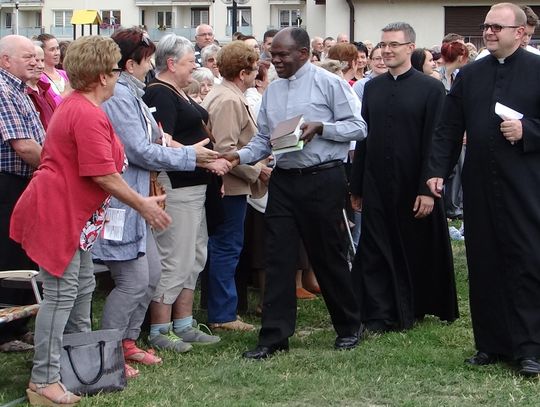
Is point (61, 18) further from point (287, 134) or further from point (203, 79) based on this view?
point (287, 134)

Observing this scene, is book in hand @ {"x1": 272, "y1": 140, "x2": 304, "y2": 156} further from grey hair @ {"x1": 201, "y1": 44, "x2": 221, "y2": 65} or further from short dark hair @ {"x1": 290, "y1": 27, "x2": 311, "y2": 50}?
grey hair @ {"x1": 201, "y1": 44, "x2": 221, "y2": 65}

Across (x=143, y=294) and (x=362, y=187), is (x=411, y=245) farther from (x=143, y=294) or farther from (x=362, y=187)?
(x=143, y=294)

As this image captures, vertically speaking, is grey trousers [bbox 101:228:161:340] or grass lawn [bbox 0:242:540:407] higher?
grey trousers [bbox 101:228:161:340]

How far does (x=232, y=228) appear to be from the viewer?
7.82 metres

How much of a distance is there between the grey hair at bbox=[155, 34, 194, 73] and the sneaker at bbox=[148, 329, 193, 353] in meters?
1.87

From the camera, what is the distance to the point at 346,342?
7008 mm

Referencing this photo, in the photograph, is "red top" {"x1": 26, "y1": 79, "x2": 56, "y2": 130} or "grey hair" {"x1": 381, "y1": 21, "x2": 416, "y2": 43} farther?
"grey hair" {"x1": 381, "y1": 21, "x2": 416, "y2": 43}

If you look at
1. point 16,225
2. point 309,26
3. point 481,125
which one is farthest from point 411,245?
point 309,26

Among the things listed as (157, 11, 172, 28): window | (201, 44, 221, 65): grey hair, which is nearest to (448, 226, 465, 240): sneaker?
(201, 44, 221, 65): grey hair

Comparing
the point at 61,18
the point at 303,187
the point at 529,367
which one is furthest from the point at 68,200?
the point at 61,18

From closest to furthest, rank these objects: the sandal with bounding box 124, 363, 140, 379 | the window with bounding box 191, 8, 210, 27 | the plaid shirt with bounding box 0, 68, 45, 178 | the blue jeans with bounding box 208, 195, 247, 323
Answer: the sandal with bounding box 124, 363, 140, 379, the plaid shirt with bounding box 0, 68, 45, 178, the blue jeans with bounding box 208, 195, 247, 323, the window with bounding box 191, 8, 210, 27

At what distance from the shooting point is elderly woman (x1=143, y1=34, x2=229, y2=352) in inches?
276

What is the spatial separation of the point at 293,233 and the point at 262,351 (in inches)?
32.4

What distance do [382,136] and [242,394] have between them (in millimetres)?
2603
